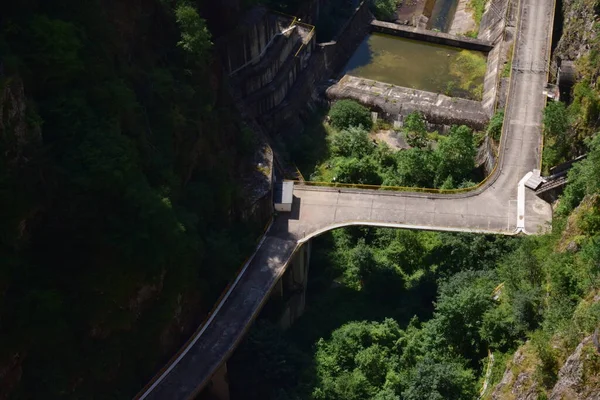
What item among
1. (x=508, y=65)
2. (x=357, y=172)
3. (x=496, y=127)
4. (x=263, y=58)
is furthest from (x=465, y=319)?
(x=508, y=65)

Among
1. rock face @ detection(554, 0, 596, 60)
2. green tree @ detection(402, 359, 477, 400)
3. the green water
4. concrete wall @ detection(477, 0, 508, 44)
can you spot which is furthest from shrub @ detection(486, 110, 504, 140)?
green tree @ detection(402, 359, 477, 400)

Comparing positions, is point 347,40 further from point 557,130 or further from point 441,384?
point 441,384

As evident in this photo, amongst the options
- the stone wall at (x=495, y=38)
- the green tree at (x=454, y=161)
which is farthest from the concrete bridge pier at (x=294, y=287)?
the stone wall at (x=495, y=38)

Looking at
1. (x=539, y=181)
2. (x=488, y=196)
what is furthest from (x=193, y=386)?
(x=539, y=181)

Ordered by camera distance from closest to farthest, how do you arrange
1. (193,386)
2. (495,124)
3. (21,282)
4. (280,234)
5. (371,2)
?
(21,282)
(193,386)
(280,234)
(495,124)
(371,2)

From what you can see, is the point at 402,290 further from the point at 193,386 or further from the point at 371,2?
the point at 371,2

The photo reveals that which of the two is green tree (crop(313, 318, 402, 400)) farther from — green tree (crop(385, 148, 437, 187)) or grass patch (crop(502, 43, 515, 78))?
grass patch (crop(502, 43, 515, 78))
